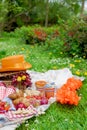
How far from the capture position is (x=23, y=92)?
16.7ft

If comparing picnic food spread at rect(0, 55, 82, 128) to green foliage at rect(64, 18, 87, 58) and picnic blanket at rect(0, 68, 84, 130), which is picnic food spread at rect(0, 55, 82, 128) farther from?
green foliage at rect(64, 18, 87, 58)

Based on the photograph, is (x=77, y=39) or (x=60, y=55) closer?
(x=77, y=39)

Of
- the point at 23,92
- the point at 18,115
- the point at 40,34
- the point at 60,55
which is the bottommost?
the point at 40,34

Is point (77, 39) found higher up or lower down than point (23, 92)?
Result: lower down

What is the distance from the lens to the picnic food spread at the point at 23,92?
432cm

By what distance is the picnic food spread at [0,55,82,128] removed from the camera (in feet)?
14.2

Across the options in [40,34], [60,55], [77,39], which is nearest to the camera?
[77,39]

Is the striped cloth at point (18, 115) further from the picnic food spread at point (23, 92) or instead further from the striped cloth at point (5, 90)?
the striped cloth at point (5, 90)

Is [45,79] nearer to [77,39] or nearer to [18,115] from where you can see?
[18,115]

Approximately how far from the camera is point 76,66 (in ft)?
23.2

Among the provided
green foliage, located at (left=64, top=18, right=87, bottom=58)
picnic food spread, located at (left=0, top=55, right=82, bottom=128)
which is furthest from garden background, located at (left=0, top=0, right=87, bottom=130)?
picnic food spread, located at (left=0, top=55, right=82, bottom=128)

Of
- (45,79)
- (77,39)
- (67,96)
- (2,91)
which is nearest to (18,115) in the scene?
(67,96)

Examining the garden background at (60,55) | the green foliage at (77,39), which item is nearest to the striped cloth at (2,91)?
the garden background at (60,55)

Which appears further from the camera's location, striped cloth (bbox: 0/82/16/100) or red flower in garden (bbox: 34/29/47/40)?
red flower in garden (bbox: 34/29/47/40)
